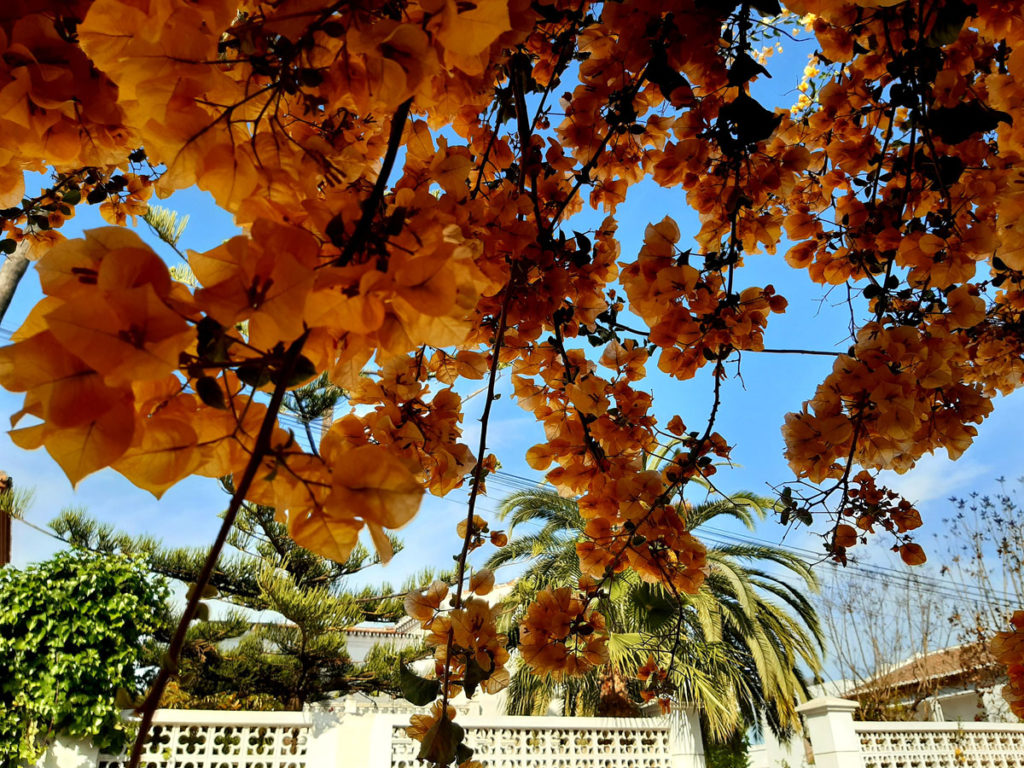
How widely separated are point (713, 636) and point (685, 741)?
3.02 feet

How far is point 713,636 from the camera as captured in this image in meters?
5.40

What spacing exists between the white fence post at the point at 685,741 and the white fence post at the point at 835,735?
0.79 metres

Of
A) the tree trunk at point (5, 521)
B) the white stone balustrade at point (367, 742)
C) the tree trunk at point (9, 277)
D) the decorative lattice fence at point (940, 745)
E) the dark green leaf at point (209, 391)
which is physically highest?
the tree trunk at point (9, 277)

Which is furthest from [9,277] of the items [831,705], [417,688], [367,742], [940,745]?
[940,745]

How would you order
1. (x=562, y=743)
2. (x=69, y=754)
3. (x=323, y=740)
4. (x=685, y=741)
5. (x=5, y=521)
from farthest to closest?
(x=5, y=521) < (x=685, y=741) < (x=562, y=743) < (x=323, y=740) < (x=69, y=754)

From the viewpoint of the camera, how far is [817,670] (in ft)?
20.9

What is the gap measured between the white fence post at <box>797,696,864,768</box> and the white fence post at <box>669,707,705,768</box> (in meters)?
0.79

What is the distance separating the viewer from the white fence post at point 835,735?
4.39 m

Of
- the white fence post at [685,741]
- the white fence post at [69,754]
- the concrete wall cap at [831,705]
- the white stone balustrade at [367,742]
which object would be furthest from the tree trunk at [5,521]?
the concrete wall cap at [831,705]

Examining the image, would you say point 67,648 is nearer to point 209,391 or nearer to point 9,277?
point 9,277

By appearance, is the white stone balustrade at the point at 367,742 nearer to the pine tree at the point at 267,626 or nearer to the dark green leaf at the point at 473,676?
the pine tree at the point at 267,626

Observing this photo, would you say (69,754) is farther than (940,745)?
No

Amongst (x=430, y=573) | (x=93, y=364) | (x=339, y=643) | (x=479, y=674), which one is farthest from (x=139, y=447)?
(x=430, y=573)

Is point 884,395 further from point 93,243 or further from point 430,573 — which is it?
point 430,573
